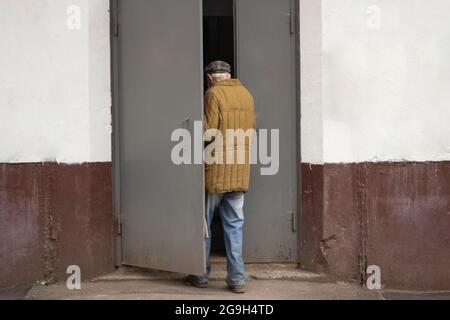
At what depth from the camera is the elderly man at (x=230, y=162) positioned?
516cm

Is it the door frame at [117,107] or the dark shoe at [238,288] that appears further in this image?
the door frame at [117,107]

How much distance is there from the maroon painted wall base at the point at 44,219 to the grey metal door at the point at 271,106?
1.50 metres

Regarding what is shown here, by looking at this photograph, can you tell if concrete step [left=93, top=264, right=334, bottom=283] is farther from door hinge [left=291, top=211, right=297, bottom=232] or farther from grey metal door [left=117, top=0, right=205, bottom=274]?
door hinge [left=291, top=211, right=297, bottom=232]

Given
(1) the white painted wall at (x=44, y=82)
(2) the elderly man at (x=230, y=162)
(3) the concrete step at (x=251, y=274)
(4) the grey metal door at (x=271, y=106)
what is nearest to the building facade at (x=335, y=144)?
(1) the white painted wall at (x=44, y=82)

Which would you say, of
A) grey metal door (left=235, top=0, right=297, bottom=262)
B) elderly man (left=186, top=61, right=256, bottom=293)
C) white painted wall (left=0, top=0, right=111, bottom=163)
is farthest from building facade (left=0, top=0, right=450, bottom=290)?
elderly man (left=186, top=61, right=256, bottom=293)

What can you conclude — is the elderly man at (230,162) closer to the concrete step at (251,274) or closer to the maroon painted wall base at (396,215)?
the concrete step at (251,274)

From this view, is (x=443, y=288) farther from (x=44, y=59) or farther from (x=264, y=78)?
(x=44, y=59)

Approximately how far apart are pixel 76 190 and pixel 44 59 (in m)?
1.17

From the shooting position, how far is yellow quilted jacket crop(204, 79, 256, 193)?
5.16m

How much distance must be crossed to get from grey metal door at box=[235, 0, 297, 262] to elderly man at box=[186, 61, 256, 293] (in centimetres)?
51

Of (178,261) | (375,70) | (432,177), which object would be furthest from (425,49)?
(178,261)

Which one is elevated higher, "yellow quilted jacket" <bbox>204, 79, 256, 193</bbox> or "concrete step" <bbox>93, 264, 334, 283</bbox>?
"yellow quilted jacket" <bbox>204, 79, 256, 193</bbox>

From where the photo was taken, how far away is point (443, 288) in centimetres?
561

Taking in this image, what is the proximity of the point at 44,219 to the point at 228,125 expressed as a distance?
6.00 feet
